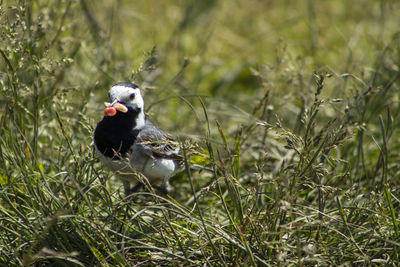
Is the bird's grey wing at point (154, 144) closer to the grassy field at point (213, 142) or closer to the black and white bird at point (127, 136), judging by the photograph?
the black and white bird at point (127, 136)

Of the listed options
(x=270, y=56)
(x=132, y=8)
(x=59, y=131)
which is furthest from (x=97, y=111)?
(x=132, y=8)

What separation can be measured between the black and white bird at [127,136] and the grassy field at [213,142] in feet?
0.27

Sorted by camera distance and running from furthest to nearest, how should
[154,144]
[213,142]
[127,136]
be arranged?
[213,142]
[154,144]
[127,136]

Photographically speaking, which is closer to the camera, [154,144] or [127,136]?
[127,136]

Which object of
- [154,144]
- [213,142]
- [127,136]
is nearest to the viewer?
[127,136]

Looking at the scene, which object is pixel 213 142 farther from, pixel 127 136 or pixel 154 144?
pixel 127 136

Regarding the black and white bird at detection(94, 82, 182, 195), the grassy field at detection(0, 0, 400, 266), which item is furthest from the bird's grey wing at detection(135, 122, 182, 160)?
the grassy field at detection(0, 0, 400, 266)

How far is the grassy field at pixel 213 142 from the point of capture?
6.04 ft

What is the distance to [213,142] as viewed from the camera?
8.90 feet

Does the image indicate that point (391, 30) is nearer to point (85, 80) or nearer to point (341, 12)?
point (341, 12)

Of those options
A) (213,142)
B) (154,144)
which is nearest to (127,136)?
(154,144)

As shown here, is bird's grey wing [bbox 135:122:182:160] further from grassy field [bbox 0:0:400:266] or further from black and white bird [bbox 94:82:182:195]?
grassy field [bbox 0:0:400:266]

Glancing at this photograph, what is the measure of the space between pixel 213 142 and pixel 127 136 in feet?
1.90

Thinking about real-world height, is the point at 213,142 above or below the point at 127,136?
below
